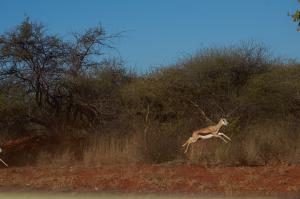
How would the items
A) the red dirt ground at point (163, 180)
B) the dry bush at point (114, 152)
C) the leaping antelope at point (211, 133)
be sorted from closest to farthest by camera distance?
the red dirt ground at point (163, 180)
the leaping antelope at point (211, 133)
the dry bush at point (114, 152)

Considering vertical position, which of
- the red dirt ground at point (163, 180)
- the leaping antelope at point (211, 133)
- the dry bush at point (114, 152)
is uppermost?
the leaping antelope at point (211, 133)

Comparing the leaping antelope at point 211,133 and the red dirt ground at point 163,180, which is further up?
the leaping antelope at point 211,133

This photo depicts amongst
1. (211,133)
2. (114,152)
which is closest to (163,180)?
(211,133)

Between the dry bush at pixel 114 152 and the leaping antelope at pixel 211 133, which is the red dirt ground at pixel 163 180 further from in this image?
the dry bush at pixel 114 152

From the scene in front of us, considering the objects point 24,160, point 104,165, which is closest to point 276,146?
point 104,165

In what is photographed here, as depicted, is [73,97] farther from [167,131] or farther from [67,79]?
[167,131]

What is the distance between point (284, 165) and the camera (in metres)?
16.5

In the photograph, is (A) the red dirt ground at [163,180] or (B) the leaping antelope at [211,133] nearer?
(A) the red dirt ground at [163,180]

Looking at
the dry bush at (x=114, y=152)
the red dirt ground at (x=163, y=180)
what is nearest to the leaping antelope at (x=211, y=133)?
the red dirt ground at (x=163, y=180)

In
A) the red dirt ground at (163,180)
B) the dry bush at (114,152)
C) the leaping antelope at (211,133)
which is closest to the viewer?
the red dirt ground at (163,180)

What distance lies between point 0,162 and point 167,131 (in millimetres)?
6185

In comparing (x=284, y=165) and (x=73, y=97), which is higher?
(x=73, y=97)

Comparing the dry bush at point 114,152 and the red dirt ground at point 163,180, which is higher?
the dry bush at point 114,152

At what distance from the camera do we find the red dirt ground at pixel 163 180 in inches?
518
